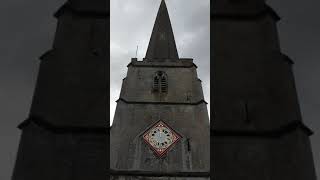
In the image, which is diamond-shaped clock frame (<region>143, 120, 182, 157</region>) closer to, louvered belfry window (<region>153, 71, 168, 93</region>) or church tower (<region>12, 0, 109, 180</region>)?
louvered belfry window (<region>153, 71, 168, 93</region>)

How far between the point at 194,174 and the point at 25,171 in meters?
25.2

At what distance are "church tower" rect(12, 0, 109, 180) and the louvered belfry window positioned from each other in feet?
98.1

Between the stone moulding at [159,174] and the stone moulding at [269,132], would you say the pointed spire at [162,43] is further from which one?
the stone moulding at [269,132]

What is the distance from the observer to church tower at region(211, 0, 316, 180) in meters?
7.06

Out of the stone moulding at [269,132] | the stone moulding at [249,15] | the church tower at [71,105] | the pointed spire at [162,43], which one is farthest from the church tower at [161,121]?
the stone moulding at [269,132]

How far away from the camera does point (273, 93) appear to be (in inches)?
300

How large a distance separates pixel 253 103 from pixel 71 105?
2.42m

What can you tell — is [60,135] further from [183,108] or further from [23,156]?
[183,108]

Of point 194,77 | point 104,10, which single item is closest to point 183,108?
point 194,77

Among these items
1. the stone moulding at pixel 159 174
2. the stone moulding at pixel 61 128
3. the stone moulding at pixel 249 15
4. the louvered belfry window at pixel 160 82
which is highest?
the louvered belfry window at pixel 160 82

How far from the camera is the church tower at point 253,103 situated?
278 inches

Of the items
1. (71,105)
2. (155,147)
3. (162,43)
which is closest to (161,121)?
(155,147)

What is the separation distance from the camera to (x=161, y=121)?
3616 cm

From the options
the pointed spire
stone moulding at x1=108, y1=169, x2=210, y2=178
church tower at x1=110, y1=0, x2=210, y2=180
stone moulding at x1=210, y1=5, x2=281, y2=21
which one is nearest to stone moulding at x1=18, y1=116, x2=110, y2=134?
stone moulding at x1=210, y1=5, x2=281, y2=21
